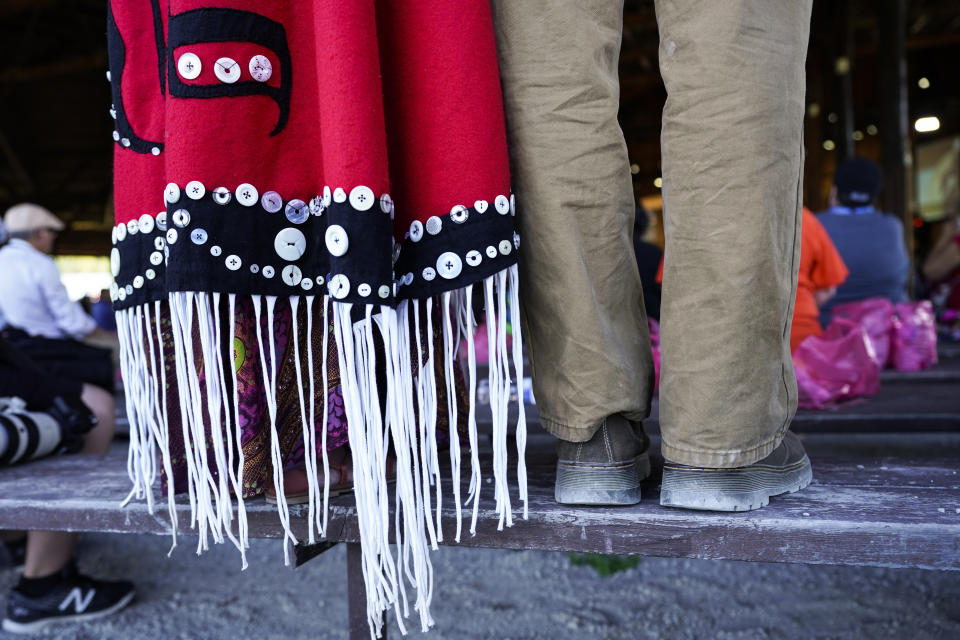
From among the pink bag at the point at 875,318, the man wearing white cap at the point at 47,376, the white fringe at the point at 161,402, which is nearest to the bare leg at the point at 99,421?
the man wearing white cap at the point at 47,376

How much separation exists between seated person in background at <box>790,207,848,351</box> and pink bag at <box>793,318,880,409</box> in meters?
0.20

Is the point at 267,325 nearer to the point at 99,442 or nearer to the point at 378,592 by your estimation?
the point at 378,592

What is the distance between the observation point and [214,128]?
0.94 m

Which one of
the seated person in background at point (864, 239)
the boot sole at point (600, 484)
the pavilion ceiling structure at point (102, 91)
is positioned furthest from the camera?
the pavilion ceiling structure at point (102, 91)

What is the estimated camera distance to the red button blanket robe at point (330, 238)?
3.02 ft

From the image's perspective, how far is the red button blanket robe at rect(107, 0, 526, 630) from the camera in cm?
92

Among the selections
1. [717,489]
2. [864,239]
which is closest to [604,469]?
[717,489]

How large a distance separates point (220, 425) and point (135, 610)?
4.36 feet

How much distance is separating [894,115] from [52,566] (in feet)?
25.0

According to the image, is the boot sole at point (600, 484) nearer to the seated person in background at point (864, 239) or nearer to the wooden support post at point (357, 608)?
the wooden support post at point (357, 608)

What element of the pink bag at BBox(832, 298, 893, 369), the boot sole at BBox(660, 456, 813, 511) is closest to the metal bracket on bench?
the boot sole at BBox(660, 456, 813, 511)

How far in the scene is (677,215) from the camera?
986mm

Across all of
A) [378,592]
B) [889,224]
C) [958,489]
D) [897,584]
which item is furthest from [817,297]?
[378,592]

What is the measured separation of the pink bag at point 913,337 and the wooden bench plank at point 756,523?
69.4 inches
